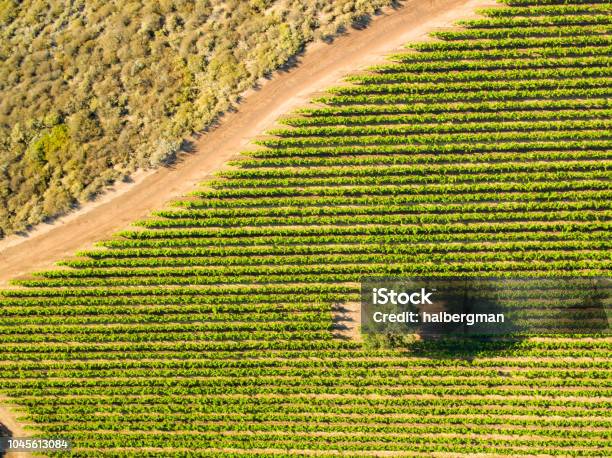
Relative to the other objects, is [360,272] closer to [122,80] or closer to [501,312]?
[501,312]

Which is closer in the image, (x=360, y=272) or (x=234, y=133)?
(x=360, y=272)

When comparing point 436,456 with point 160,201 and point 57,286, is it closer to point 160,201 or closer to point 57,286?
point 160,201

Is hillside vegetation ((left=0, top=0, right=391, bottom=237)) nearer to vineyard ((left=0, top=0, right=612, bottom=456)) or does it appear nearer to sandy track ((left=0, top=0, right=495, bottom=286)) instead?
sandy track ((left=0, top=0, right=495, bottom=286))

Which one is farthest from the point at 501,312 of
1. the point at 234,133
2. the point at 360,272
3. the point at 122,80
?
the point at 122,80

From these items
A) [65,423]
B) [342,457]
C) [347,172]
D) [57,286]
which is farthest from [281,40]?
[65,423]

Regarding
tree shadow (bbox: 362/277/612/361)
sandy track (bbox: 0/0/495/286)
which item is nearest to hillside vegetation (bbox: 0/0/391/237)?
sandy track (bbox: 0/0/495/286)

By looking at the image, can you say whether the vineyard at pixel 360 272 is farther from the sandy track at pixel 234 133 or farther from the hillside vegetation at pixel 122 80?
the hillside vegetation at pixel 122 80
